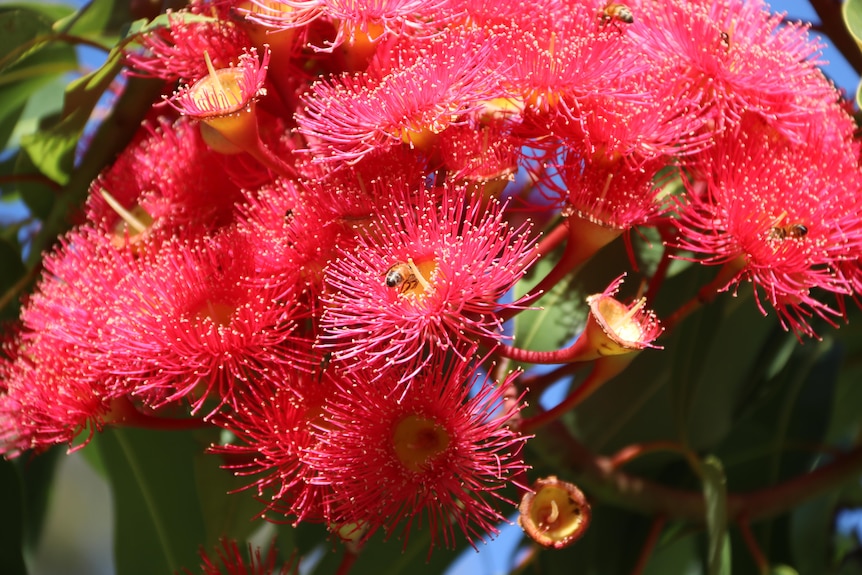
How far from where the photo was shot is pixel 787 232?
2.79ft

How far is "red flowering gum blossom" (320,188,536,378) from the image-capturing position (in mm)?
747

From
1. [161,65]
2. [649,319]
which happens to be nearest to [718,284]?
[649,319]

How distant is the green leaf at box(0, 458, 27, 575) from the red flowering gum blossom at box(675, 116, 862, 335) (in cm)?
78

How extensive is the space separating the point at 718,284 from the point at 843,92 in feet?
0.94

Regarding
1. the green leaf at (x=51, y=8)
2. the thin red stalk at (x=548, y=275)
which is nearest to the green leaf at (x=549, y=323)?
the thin red stalk at (x=548, y=275)

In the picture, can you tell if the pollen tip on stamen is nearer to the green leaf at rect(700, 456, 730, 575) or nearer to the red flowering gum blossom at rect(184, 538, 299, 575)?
the red flowering gum blossom at rect(184, 538, 299, 575)

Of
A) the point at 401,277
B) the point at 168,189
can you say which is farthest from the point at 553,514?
the point at 168,189

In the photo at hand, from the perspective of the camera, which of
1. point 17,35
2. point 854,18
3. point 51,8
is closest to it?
point 854,18

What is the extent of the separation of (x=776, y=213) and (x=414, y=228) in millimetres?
308

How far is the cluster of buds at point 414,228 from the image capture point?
778 millimetres

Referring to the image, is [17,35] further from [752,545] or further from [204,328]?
[752,545]

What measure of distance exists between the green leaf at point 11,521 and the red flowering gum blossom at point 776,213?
2.57 ft

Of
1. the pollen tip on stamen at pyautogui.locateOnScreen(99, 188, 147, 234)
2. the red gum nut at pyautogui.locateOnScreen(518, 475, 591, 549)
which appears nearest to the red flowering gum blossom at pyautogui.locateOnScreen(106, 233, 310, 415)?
the pollen tip on stamen at pyautogui.locateOnScreen(99, 188, 147, 234)

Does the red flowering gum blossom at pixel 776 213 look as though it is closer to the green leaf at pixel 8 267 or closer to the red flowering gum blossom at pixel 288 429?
the red flowering gum blossom at pixel 288 429
